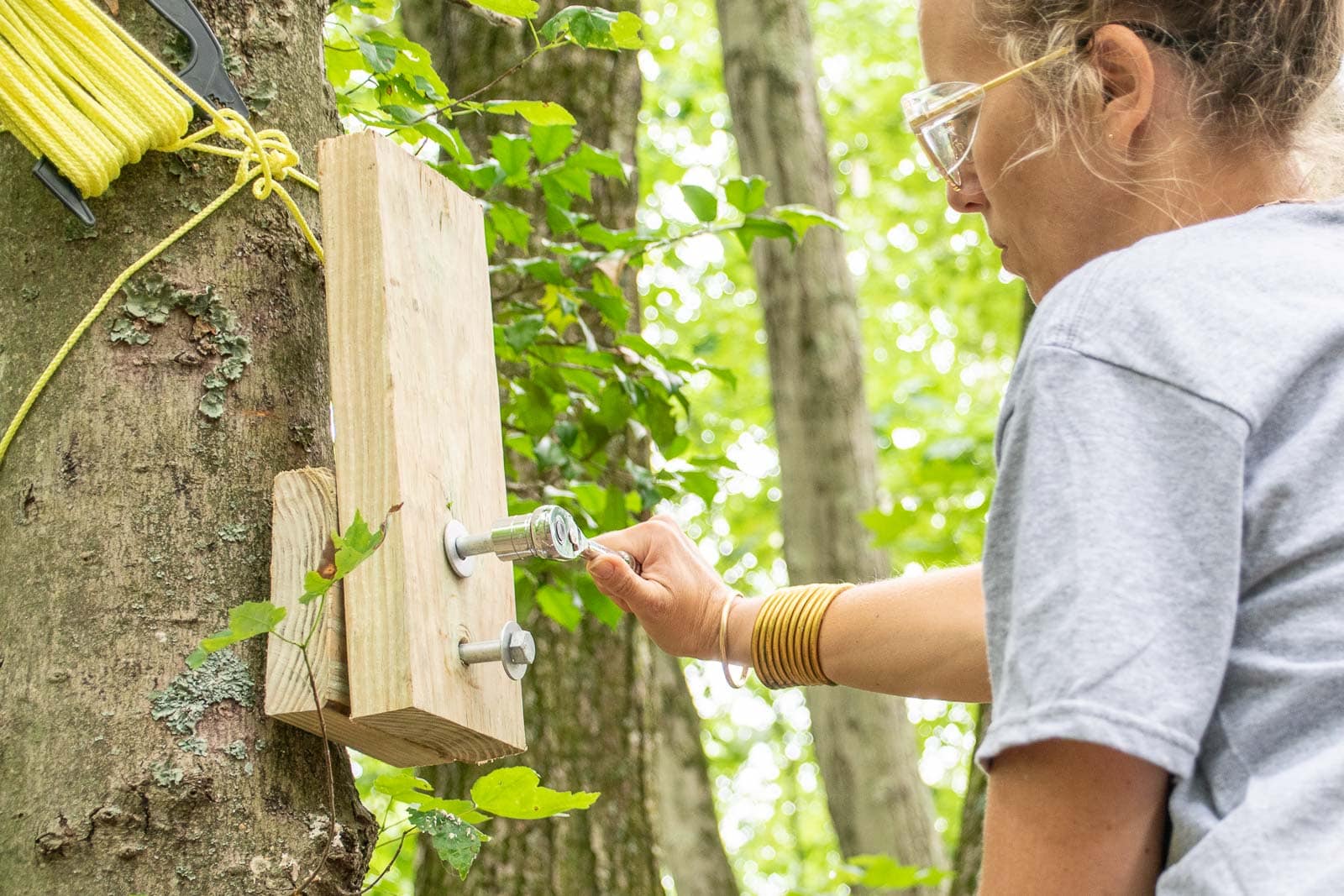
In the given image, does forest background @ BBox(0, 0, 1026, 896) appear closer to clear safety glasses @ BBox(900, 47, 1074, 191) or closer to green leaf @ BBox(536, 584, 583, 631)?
green leaf @ BBox(536, 584, 583, 631)

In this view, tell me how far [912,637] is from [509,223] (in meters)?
1.17

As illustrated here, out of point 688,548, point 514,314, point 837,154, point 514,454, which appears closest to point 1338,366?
point 688,548

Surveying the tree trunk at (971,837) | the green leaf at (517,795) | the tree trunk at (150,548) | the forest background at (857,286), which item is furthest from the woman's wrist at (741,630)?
the forest background at (857,286)

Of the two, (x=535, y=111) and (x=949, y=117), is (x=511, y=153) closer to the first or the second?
(x=535, y=111)

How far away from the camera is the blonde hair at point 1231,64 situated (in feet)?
3.85

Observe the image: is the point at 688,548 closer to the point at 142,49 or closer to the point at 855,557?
the point at 142,49

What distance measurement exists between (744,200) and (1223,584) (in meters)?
1.66

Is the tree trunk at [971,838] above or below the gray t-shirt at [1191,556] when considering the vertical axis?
below

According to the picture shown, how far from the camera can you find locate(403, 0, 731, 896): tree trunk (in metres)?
3.50

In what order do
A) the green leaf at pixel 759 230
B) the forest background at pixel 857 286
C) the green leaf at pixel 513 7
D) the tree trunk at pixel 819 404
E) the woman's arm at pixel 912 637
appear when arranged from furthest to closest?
the forest background at pixel 857 286, the tree trunk at pixel 819 404, the green leaf at pixel 759 230, the green leaf at pixel 513 7, the woman's arm at pixel 912 637

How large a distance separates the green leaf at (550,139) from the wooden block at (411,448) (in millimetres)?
821

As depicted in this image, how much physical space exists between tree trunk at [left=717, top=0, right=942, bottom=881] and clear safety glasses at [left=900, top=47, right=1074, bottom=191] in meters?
4.18

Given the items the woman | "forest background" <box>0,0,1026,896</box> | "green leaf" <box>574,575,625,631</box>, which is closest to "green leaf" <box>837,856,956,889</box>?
"forest background" <box>0,0,1026,896</box>

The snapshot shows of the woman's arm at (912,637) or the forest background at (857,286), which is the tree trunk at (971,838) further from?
the forest background at (857,286)
